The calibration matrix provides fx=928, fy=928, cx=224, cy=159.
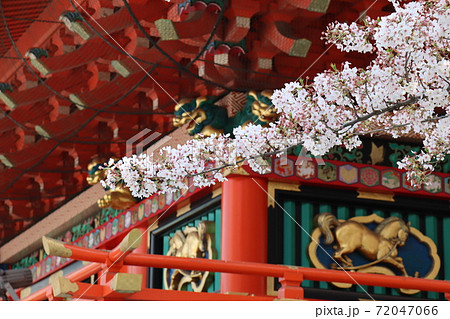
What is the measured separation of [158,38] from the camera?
6684mm

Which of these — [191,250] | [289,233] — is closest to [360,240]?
[289,233]

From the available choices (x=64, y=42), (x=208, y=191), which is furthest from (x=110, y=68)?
(x=208, y=191)

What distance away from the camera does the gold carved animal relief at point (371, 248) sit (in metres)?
6.73

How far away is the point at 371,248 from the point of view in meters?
6.77

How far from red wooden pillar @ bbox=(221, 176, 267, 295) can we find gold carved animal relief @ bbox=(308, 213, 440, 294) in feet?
1.36

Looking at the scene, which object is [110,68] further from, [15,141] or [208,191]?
[15,141]

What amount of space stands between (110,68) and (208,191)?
125cm

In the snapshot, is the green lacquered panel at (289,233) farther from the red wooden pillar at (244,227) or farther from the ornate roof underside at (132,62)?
the ornate roof underside at (132,62)

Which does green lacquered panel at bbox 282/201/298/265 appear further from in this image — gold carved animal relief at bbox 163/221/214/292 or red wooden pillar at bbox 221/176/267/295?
gold carved animal relief at bbox 163/221/214/292

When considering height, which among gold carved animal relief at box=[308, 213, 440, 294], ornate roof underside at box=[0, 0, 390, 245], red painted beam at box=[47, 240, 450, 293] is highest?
ornate roof underside at box=[0, 0, 390, 245]

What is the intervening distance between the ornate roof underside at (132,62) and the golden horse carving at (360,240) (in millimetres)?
1120

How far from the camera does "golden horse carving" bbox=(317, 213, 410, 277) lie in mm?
6730

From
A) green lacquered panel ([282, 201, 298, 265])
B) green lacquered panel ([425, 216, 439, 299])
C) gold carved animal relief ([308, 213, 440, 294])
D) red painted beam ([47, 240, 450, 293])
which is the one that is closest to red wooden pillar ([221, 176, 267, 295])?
green lacquered panel ([282, 201, 298, 265])
